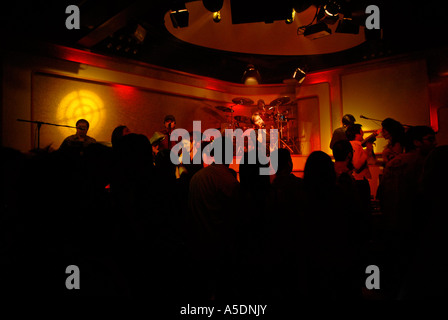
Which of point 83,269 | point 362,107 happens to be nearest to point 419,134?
point 83,269

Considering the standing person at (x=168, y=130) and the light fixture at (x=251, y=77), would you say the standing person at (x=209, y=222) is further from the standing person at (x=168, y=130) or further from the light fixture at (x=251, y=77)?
the light fixture at (x=251, y=77)

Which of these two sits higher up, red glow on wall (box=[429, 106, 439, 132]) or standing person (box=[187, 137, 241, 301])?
red glow on wall (box=[429, 106, 439, 132])

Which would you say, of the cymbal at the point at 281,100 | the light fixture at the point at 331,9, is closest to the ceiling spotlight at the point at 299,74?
the cymbal at the point at 281,100

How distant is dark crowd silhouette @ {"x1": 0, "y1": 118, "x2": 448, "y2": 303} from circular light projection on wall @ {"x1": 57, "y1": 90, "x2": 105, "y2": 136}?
436cm

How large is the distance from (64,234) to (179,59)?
6.96 meters

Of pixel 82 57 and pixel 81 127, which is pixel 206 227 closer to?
pixel 81 127

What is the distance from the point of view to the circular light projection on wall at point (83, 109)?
233 inches

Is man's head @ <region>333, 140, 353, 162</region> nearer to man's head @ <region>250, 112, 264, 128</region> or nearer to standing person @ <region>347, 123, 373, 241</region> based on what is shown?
standing person @ <region>347, 123, 373, 241</region>

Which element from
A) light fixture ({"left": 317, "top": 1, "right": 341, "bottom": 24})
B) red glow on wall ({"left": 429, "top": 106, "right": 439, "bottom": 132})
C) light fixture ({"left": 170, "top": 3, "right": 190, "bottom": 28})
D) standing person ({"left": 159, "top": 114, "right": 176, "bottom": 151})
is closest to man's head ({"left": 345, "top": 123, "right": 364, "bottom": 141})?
light fixture ({"left": 317, "top": 1, "right": 341, "bottom": 24})

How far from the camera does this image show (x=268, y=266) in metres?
1.84

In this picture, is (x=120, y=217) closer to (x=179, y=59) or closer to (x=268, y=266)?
(x=268, y=266)

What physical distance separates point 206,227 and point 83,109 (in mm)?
4923

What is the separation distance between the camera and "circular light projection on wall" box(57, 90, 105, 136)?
591 centimetres

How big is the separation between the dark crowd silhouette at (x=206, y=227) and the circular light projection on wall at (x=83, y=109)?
4.36 meters
